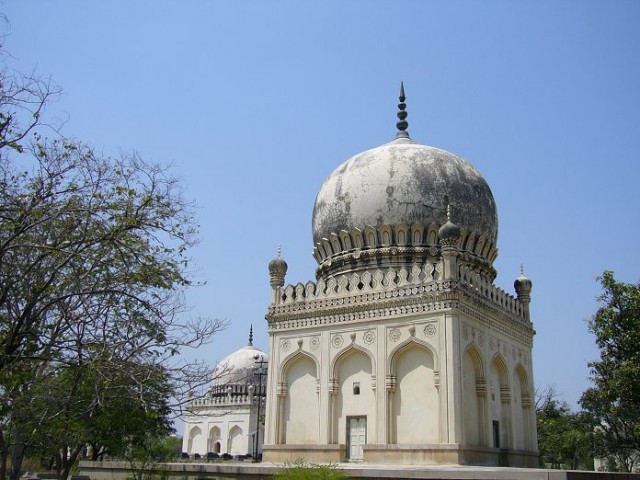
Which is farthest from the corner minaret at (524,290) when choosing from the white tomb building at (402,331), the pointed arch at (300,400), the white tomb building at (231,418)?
the white tomb building at (231,418)

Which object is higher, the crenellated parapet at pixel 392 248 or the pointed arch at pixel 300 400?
the crenellated parapet at pixel 392 248

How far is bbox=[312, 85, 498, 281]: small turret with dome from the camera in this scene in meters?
18.6

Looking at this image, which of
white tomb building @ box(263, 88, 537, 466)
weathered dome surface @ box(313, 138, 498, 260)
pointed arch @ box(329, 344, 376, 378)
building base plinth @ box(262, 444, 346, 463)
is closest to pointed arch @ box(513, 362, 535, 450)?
white tomb building @ box(263, 88, 537, 466)

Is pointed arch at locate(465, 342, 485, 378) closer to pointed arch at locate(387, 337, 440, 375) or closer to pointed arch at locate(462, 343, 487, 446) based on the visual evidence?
pointed arch at locate(462, 343, 487, 446)

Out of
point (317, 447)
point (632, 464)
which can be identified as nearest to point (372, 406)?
point (317, 447)

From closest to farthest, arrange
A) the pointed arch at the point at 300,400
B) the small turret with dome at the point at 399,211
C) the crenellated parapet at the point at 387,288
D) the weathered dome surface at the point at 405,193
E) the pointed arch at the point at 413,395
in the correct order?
the pointed arch at the point at 413,395, the crenellated parapet at the point at 387,288, the pointed arch at the point at 300,400, the small turret with dome at the point at 399,211, the weathered dome surface at the point at 405,193

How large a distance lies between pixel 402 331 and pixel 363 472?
4627mm

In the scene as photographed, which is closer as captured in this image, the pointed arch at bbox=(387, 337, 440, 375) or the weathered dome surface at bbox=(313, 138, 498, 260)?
the pointed arch at bbox=(387, 337, 440, 375)

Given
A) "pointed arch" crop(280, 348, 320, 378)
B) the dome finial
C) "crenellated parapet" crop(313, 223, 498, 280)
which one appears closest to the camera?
"pointed arch" crop(280, 348, 320, 378)

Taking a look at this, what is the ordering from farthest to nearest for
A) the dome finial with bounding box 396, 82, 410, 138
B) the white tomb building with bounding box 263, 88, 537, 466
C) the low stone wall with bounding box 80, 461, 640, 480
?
the dome finial with bounding box 396, 82, 410, 138, the white tomb building with bounding box 263, 88, 537, 466, the low stone wall with bounding box 80, 461, 640, 480

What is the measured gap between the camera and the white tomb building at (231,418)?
36031mm

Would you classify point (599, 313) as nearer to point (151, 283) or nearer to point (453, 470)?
point (453, 470)

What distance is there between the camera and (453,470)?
37.1ft

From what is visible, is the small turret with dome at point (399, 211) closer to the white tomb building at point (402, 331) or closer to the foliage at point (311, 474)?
the white tomb building at point (402, 331)
